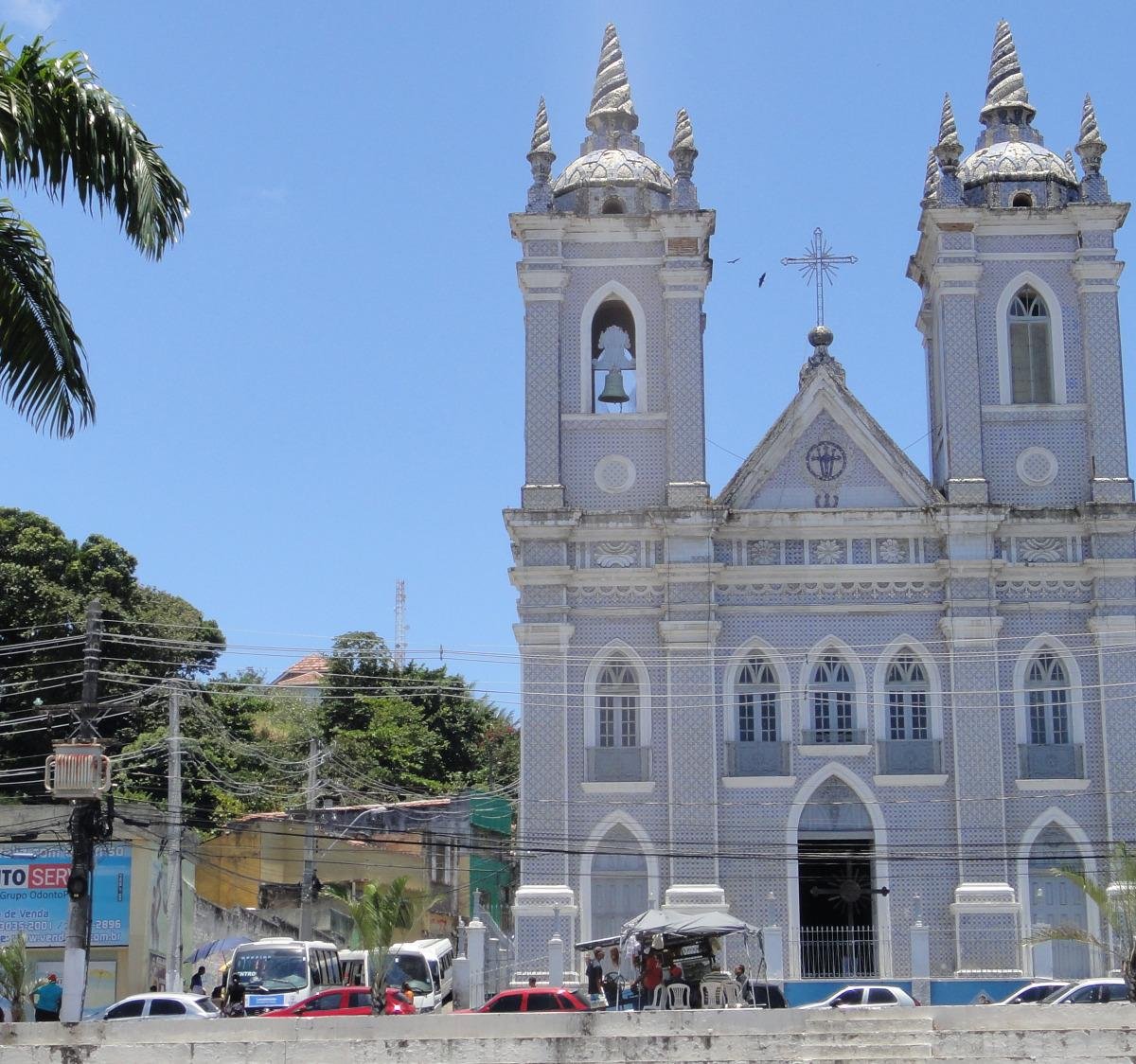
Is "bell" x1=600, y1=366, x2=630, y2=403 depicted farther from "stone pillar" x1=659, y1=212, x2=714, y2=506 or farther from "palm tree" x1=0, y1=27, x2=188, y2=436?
"palm tree" x1=0, y1=27, x2=188, y2=436

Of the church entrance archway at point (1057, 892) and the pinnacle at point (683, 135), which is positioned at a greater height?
the pinnacle at point (683, 135)

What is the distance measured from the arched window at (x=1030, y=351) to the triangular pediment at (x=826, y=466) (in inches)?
106

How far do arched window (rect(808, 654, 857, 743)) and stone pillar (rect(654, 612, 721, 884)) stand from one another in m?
1.80

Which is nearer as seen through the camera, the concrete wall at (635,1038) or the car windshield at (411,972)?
the concrete wall at (635,1038)

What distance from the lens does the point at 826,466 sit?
36.8 meters

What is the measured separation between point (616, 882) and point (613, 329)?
10151 mm

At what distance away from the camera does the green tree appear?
4744 centimetres

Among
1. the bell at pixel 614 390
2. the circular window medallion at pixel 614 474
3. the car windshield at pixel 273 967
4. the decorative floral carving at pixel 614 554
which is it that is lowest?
the car windshield at pixel 273 967

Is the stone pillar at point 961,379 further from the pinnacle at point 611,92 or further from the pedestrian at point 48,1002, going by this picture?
the pedestrian at point 48,1002

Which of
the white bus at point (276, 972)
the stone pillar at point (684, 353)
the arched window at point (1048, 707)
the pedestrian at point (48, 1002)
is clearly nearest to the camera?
the pedestrian at point (48, 1002)

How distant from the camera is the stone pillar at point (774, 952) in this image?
3341 cm

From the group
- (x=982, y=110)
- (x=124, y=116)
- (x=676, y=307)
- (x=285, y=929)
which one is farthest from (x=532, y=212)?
(x=124, y=116)

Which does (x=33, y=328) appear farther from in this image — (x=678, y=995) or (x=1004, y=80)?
(x=1004, y=80)

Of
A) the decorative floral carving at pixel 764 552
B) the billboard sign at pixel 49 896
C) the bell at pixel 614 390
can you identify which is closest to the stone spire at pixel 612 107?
the bell at pixel 614 390
